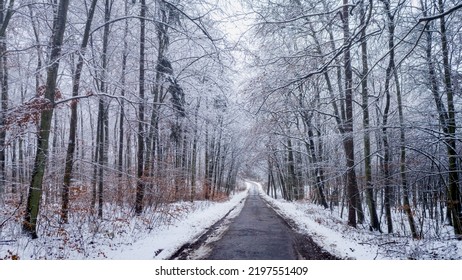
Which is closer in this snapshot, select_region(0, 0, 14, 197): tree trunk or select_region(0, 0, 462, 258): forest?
select_region(0, 0, 462, 258): forest

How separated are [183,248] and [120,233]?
221 centimetres

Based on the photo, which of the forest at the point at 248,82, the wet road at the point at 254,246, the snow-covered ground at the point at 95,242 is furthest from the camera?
the forest at the point at 248,82

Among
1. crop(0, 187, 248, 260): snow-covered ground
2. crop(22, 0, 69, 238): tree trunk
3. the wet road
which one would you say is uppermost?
crop(22, 0, 69, 238): tree trunk

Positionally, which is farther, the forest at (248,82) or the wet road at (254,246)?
the forest at (248,82)

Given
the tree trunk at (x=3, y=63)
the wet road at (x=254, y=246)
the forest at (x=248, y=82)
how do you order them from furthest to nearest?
1. the tree trunk at (x=3, y=63)
2. the forest at (x=248, y=82)
3. the wet road at (x=254, y=246)

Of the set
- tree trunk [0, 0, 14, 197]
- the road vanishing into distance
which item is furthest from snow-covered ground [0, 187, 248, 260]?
tree trunk [0, 0, 14, 197]

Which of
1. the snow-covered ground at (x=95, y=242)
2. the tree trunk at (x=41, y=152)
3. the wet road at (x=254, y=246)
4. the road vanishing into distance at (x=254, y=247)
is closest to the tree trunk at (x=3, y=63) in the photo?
the tree trunk at (x=41, y=152)

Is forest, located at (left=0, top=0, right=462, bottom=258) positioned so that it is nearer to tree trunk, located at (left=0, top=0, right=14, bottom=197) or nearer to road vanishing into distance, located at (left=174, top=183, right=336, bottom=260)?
tree trunk, located at (left=0, top=0, right=14, bottom=197)

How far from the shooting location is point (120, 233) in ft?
23.6

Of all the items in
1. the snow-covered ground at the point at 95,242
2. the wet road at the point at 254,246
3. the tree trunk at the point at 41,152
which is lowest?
the wet road at the point at 254,246

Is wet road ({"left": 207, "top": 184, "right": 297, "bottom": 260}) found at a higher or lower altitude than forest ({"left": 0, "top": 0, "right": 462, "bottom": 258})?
lower

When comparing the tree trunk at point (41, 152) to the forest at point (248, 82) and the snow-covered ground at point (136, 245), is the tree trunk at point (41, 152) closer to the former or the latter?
the forest at point (248, 82)
